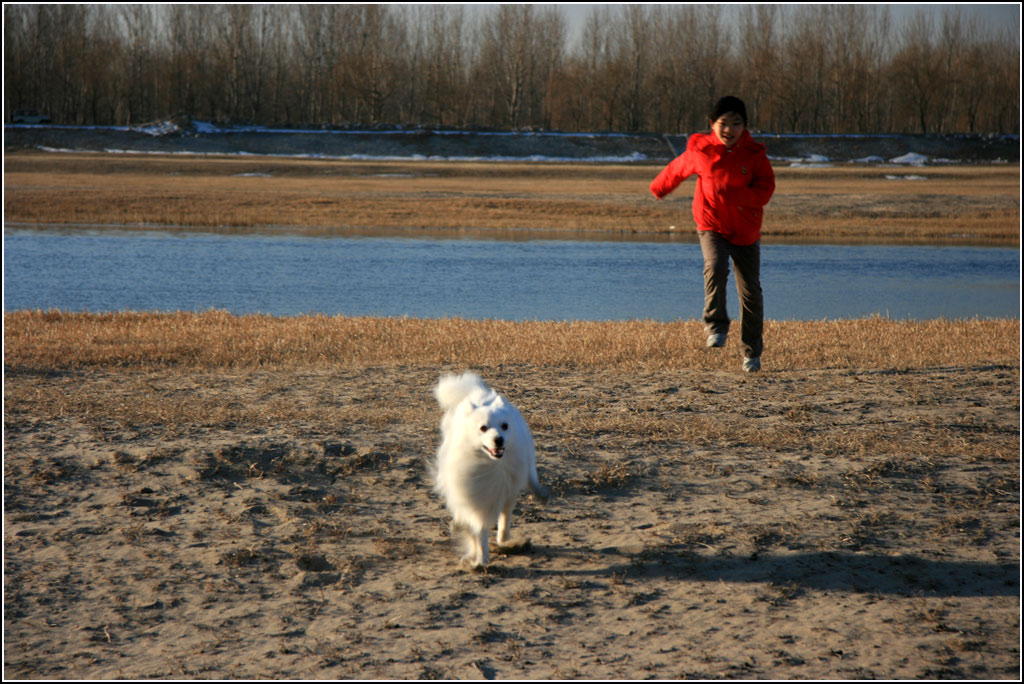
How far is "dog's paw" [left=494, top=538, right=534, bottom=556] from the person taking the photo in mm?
4777

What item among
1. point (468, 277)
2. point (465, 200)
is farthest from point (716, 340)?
point (465, 200)

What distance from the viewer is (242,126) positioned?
61812 millimetres

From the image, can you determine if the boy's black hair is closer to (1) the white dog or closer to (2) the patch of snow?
(1) the white dog

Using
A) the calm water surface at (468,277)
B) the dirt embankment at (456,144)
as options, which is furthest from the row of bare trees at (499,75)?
the calm water surface at (468,277)

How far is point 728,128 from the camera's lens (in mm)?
7059

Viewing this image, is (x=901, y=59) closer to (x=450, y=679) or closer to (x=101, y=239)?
(x=101, y=239)

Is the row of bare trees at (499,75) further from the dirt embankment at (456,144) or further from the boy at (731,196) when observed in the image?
the boy at (731,196)

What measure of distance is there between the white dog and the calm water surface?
813 centimetres

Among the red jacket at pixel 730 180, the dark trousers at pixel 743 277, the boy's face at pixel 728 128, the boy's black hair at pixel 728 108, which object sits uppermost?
the boy's black hair at pixel 728 108

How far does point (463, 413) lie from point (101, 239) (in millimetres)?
19082

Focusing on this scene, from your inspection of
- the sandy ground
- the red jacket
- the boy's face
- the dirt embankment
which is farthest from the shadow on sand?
the dirt embankment

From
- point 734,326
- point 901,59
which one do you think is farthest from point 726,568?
point 901,59

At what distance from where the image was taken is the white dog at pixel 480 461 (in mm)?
4262

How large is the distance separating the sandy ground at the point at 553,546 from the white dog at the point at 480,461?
25 cm
